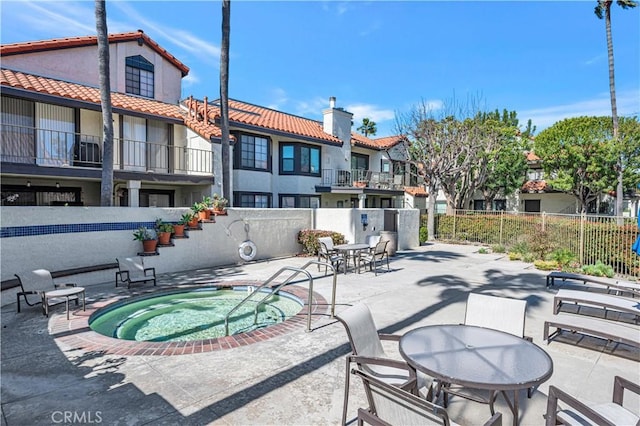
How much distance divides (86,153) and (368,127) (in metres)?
39.6

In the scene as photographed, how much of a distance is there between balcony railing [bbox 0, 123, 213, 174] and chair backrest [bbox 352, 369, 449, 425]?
43.6 feet

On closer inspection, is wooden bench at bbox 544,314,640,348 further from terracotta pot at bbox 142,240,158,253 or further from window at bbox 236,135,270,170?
window at bbox 236,135,270,170

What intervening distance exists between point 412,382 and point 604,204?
35283 millimetres

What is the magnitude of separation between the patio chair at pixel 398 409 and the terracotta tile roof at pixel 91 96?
575 inches

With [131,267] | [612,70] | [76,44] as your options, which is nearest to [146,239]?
[131,267]

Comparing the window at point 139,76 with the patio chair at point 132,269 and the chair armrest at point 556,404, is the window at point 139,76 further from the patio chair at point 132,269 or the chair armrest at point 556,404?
the chair armrest at point 556,404

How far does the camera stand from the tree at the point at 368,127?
158 ft

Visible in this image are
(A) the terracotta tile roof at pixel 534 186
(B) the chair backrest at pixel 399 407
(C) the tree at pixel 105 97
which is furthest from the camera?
(A) the terracotta tile roof at pixel 534 186

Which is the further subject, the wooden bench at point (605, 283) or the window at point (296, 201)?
the window at point (296, 201)

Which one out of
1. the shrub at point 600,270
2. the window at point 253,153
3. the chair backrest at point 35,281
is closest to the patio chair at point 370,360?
the chair backrest at point 35,281

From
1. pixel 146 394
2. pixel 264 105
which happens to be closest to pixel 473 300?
pixel 146 394

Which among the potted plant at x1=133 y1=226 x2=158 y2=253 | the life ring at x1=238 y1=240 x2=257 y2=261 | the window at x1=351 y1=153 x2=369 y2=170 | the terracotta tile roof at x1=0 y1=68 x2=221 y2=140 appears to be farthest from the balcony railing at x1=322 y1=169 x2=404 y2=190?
the potted plant at x1=133 y1=226 x2=158 y2=253

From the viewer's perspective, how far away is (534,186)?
103 ft

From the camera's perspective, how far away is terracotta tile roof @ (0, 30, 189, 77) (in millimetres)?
13789
